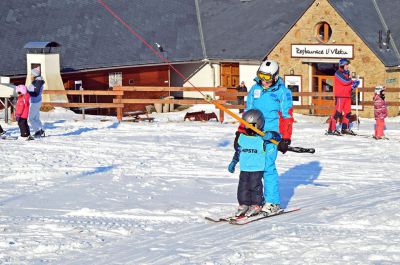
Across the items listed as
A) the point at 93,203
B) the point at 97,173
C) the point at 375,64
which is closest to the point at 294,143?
the point at 97,173

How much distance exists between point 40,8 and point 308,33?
1176 cm

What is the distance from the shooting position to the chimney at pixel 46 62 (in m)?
32.3

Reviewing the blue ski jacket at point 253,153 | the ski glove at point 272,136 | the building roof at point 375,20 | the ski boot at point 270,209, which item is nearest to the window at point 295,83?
the building roof at point 375,20

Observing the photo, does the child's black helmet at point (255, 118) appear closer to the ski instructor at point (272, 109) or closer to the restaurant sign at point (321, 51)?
the ski instructor at point (272, 109)

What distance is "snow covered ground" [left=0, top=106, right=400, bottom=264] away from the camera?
837 cm

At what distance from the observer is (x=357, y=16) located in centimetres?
3628

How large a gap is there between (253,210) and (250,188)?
27 cm

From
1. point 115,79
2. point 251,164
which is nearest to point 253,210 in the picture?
point 251,164

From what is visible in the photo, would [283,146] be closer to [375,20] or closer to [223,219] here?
[223,219]

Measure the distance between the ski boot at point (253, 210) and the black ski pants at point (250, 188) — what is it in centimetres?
4

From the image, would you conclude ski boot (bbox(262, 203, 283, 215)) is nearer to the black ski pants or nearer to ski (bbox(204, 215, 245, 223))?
the black ski pants

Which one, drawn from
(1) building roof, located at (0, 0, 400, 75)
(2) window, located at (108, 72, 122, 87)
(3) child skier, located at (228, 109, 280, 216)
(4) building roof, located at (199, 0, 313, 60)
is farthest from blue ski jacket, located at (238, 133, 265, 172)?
(2) window, located at (108, 72, 122, 87)

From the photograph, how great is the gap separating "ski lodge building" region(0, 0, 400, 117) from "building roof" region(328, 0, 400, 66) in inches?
2.3

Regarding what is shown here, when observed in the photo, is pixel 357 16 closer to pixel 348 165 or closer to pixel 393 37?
pixel 393 37
